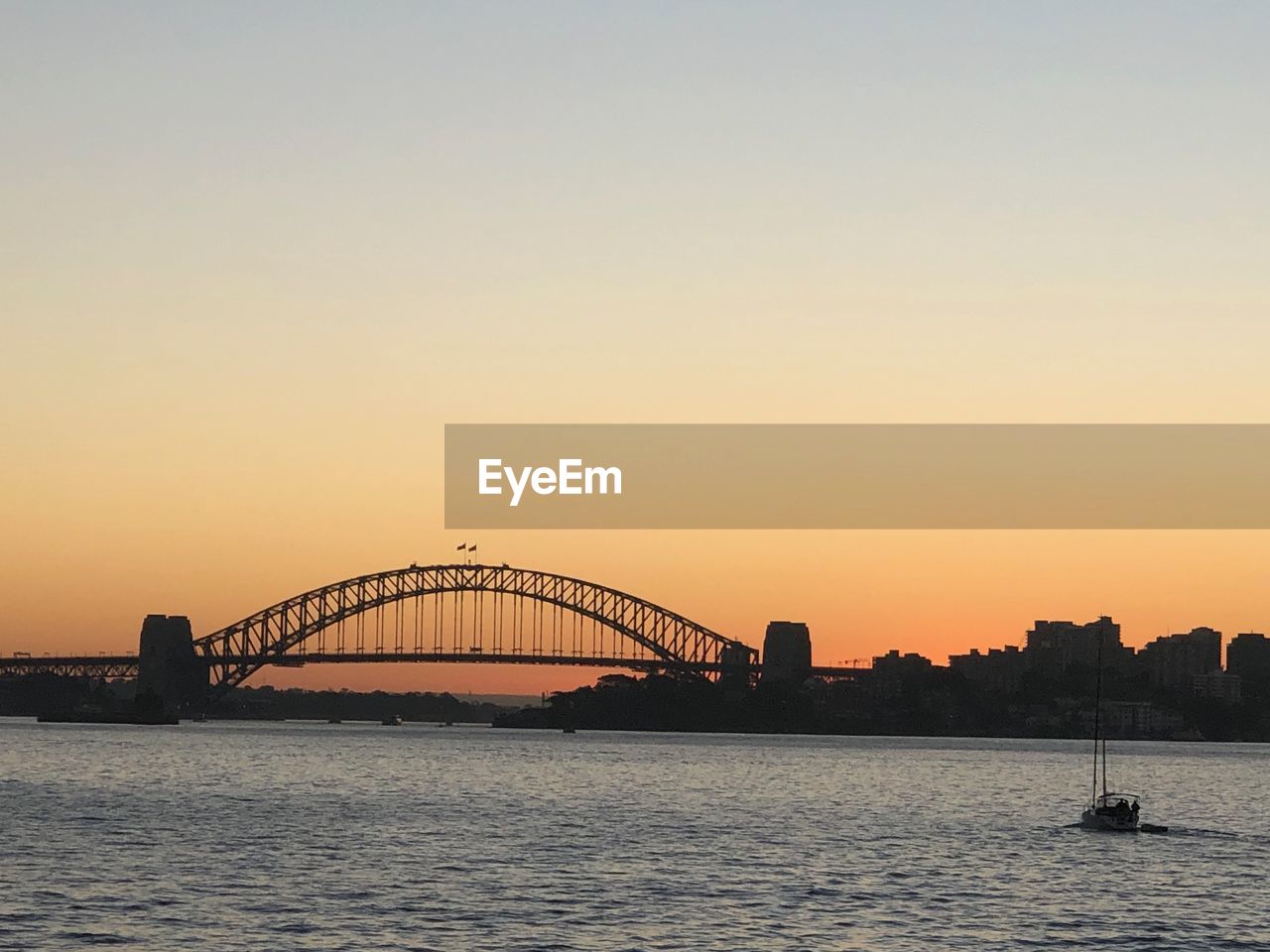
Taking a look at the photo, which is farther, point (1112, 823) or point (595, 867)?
point (1112, 823)

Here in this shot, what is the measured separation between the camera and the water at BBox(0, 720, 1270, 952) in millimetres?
44188

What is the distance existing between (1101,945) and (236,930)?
19497 mm

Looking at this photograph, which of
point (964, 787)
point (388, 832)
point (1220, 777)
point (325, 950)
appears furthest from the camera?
point (1220, 777)

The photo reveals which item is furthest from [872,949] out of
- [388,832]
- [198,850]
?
[388,832]

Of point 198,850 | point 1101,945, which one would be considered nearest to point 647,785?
point 198,850

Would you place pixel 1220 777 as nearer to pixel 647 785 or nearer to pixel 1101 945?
pixel 647 785

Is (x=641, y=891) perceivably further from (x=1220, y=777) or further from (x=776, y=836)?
(x=1220, y=777)

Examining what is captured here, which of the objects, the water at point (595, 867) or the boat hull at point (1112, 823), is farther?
the boat hull at point (1112, 823)

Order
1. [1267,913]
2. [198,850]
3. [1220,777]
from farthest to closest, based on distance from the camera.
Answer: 1. [1220,777]
2. [198,850]
3. [1267,913]

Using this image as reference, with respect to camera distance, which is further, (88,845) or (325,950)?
(88,845)

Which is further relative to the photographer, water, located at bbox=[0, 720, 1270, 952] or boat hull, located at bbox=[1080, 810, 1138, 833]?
boat hull, located at bbox=[1080, 810, 1138, 833]

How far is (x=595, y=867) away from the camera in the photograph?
58719mm

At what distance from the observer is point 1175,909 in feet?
170

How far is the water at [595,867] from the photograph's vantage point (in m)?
44.2
